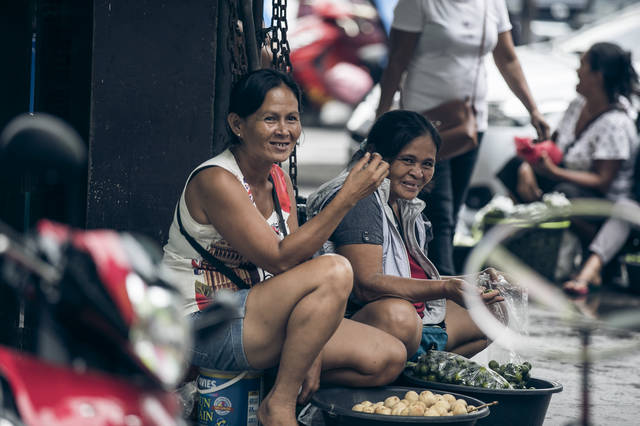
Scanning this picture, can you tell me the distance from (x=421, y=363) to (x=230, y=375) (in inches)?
29.3

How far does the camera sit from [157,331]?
5.42 feet

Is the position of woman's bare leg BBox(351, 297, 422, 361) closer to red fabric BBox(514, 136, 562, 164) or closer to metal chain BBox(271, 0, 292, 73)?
metal chain BBox(271, 0, 292, 73)

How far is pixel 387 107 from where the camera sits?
4.77m

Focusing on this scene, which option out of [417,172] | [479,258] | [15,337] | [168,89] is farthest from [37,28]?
[479,258]

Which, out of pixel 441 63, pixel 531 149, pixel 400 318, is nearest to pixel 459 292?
pixel 400 318

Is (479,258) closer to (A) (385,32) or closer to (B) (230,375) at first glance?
(B) (230,375)

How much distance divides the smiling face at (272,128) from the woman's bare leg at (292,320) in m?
0.46

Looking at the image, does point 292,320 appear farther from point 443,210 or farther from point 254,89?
point 443,210

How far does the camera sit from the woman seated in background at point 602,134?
21.3 ft

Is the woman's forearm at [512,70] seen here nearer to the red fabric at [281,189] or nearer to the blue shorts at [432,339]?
the blue shorts at [432,339]

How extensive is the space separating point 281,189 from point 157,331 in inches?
73.4

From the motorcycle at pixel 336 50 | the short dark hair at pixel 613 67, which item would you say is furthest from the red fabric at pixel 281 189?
the motorcycle at pixel 336 50

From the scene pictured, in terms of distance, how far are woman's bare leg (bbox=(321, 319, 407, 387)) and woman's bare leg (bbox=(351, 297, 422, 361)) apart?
7 centimetres

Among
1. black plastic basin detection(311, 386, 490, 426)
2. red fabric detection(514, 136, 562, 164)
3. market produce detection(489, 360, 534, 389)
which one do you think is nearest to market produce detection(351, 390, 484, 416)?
black plastic basin detection(311, 386, 490, 426)
